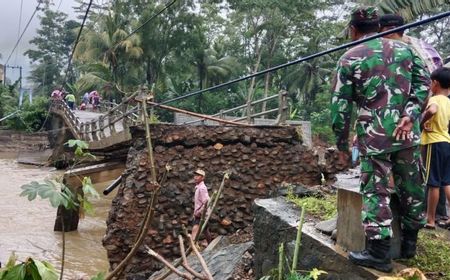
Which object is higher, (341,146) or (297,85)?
(297,85)

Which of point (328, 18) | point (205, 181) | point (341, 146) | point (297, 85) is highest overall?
point (328, 18)

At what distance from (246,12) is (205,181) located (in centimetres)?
1923

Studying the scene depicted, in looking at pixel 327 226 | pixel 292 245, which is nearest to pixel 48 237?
pixel 292 245

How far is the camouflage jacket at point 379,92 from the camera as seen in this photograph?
2.49 m

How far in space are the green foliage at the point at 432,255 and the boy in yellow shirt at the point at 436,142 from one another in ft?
0.89

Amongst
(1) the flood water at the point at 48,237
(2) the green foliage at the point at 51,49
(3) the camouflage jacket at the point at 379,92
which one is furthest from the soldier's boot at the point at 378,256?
(2) the green foliage at the point at 51,49

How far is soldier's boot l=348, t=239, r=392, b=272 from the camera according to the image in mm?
2467

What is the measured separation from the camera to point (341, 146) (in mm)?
2650

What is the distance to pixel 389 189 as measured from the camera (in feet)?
8.28

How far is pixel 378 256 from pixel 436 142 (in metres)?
1.48

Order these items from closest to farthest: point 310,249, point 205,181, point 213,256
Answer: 1. point 310,249
2. point 213,256
3. point 205,181

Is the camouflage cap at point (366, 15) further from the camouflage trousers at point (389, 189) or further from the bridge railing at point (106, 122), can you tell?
the bridge railing at point (106, 122)

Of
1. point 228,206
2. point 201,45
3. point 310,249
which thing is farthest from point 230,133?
point 201,45

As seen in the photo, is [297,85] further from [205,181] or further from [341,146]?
[341,146]
